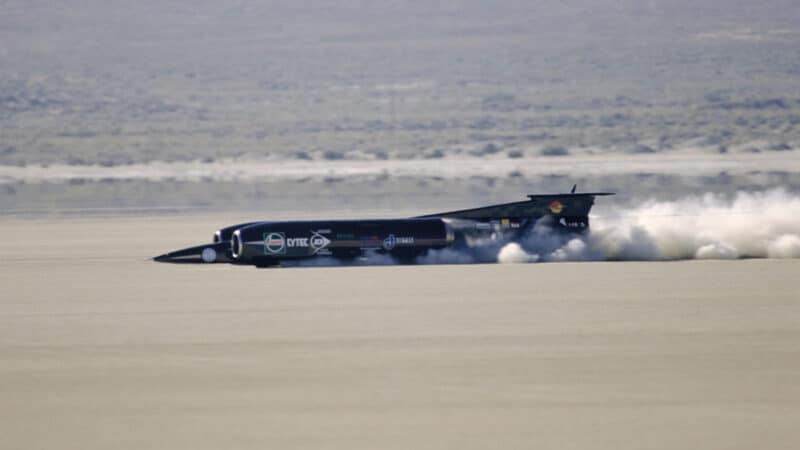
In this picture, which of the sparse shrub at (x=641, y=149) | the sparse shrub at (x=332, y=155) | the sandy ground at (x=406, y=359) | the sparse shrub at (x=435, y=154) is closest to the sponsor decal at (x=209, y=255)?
the sandy ground at (x=406, y=359)

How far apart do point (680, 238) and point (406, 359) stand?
1764cm

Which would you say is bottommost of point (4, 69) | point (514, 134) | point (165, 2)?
point (514, 134)

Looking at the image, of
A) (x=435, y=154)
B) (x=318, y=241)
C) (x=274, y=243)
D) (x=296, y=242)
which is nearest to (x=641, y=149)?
(x=435, y=154)

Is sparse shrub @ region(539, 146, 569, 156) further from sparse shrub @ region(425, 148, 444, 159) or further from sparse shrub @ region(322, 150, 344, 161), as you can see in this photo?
sparse shrub @ region(322, 150, 344, 161)

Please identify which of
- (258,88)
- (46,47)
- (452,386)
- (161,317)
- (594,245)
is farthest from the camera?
(46,47)

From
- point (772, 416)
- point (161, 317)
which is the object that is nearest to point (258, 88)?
point (161, 317)

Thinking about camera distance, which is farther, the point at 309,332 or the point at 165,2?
the point at 165,2

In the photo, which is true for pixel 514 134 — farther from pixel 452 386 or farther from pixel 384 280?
pixel 452 386

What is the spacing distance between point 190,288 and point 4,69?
126 meters

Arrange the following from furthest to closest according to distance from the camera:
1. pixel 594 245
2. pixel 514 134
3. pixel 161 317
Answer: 1. pixel 514 134
2. pixel 594 245
3. pixel 161 317

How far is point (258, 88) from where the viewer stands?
488 feet

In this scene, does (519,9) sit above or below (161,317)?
above

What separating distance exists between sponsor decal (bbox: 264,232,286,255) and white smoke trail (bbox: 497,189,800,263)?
16.9 feet

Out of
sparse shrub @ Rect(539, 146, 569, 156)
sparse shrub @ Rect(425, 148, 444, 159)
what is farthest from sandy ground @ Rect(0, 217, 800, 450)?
sparse shrub @ Rect(425, 148, 444, 159)
